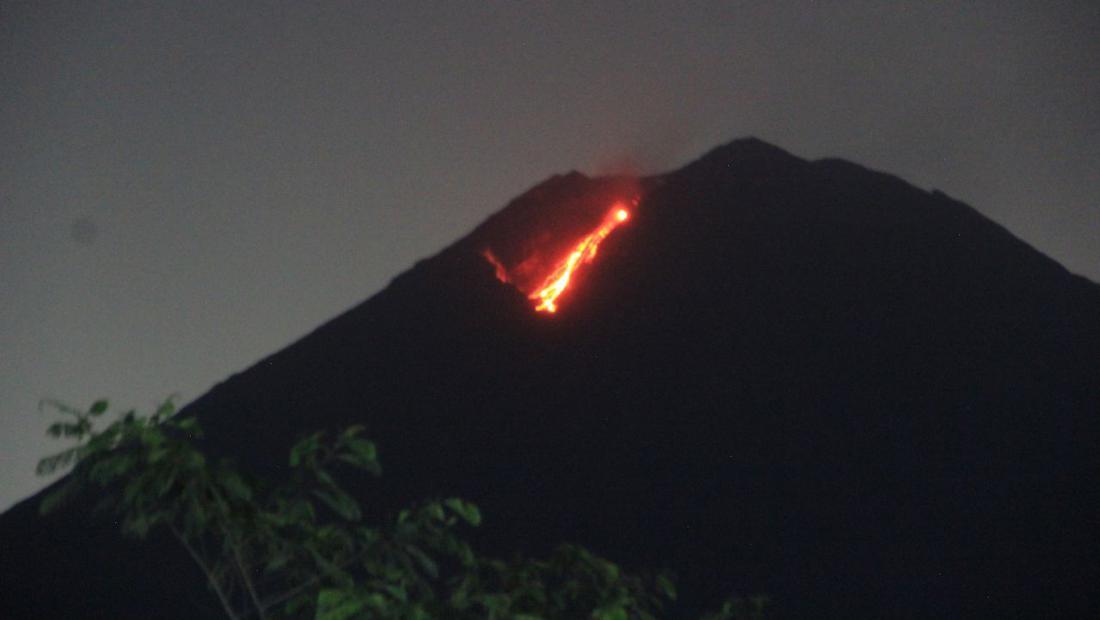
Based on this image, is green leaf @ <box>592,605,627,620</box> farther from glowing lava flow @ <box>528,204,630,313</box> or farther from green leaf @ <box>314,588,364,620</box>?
glowing lava flow @ <box>528,204,630,313</box>

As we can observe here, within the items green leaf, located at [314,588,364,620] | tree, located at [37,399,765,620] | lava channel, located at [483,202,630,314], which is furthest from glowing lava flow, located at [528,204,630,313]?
green leaf, located at [314,588,364,620]

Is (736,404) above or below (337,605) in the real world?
below

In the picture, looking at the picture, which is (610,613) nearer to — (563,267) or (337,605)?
(337,605)

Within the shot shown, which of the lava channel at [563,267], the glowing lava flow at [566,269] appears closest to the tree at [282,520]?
the lava channel at [563,267]

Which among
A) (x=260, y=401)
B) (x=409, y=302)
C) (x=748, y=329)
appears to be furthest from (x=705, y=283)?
(x=260, y=401)

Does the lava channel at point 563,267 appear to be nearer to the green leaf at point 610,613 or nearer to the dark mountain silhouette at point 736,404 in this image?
the dark mountain silhouette at point 736,404

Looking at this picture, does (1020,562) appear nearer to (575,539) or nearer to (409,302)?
(575,539)

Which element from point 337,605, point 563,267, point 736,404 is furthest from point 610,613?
point 563,267
